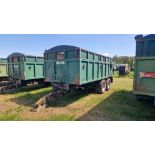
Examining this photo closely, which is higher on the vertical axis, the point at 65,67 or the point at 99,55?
the point at 99,55

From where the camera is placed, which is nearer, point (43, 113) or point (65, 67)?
point (43, 113)

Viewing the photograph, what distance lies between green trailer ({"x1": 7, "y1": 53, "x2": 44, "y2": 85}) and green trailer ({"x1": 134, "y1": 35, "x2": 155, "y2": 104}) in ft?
25.2

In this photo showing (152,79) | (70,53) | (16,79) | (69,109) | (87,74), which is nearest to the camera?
(152,79)

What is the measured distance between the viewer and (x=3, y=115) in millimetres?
6258

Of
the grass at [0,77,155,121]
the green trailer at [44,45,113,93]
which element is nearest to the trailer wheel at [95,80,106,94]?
the green trailer at [44,45,113,93]

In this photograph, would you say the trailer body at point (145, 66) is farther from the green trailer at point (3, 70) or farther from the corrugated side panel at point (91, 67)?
the green trailer at point (3, 70)

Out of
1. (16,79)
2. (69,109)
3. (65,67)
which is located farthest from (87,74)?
(16,79)

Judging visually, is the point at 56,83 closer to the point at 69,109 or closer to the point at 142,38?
the point at 69,109

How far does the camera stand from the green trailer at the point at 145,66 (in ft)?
15.6

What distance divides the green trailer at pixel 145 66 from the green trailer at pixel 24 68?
303 inches

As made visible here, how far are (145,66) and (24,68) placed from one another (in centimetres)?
793

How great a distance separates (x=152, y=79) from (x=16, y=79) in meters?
9.05

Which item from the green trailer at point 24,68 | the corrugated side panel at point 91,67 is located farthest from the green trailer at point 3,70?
the corrugated side panel at point 91,67

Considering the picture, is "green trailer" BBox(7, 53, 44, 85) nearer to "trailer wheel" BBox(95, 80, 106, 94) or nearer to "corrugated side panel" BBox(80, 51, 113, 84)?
"trailer wheel" BBox(95, 80, 106, 94)
